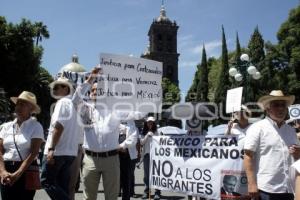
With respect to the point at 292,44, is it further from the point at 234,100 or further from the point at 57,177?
the point at 57,177

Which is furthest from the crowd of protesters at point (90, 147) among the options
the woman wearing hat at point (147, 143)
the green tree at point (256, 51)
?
the green tree at point (256, 51)

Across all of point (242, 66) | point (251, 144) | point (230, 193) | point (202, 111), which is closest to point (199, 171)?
point (230, 193)

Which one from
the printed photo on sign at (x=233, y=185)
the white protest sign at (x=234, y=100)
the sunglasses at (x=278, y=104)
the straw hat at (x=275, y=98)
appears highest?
the white protest sign at (x=234, y=100)

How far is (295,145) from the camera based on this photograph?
14.7 feet

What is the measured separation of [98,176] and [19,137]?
1.20 m

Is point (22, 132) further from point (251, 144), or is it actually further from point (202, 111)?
point (202, 111)

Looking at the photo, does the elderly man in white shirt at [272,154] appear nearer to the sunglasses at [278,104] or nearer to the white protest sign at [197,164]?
the sunglasses at [278,104]

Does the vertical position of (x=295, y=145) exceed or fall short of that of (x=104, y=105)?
it falls short

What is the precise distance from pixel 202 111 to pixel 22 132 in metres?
3.79

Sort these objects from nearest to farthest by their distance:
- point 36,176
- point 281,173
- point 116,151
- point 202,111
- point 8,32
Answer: point 281,173
point 36,176
point 116,151
point 202,111
point 8,32

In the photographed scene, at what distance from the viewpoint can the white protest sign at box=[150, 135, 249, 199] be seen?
20.9 ft

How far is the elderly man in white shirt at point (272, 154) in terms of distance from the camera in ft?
14.6

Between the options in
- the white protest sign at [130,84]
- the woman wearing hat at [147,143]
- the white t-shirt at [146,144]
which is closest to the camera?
the white protest sign at [130,84]

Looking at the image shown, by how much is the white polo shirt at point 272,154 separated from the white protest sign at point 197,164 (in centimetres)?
148
